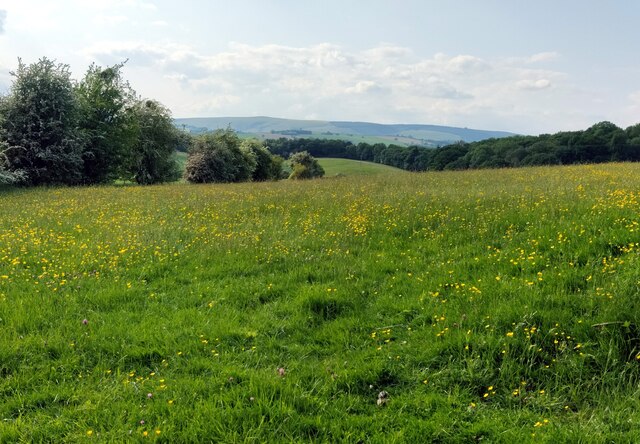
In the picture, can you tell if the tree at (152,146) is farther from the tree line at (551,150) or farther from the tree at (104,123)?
the tree line at (551,150)

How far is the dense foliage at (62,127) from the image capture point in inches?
1044

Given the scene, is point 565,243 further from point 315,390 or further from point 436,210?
point 315,390

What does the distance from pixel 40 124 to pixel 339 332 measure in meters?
28.5

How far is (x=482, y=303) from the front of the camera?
227 inches

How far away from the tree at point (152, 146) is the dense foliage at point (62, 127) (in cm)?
508

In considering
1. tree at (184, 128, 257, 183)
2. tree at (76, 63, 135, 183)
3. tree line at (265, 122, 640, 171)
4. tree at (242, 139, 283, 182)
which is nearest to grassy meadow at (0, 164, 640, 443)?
tree at (76, 63, 135, 183)

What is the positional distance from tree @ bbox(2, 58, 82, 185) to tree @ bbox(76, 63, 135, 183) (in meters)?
2.15

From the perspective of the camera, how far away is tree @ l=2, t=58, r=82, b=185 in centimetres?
2650

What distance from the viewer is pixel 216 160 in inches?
1980

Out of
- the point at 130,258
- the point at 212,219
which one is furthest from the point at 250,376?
the point at 212,219

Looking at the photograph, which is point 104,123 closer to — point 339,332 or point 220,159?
point 220,159

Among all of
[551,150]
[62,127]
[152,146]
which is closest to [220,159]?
[152,146]

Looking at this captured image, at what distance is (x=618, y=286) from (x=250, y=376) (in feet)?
15.4

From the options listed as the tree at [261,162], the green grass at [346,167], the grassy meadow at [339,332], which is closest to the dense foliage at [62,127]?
the grassy meadow at [339,332]
